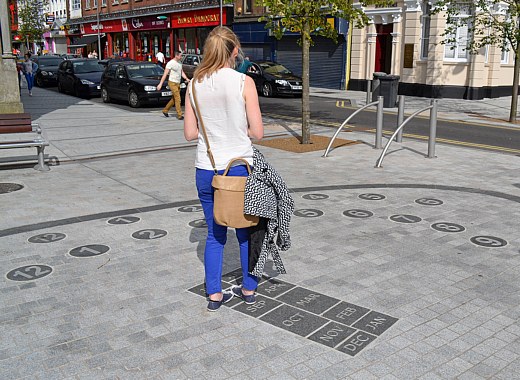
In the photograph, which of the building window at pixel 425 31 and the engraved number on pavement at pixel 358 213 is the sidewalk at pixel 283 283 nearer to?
the engraved number on pavement at pixel 358 213

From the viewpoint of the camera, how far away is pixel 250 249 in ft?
14.0

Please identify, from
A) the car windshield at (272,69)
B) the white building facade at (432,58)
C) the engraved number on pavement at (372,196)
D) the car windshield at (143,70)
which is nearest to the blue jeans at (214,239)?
the engraved number on pavement at (372,196)

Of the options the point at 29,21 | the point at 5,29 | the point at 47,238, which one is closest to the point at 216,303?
the point at 47,238

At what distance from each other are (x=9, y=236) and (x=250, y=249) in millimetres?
3237

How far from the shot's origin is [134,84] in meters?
20.0

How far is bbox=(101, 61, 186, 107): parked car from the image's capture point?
1962cm

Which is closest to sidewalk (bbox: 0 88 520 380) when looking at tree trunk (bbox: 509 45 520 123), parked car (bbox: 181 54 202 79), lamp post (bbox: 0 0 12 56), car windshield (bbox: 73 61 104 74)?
lamp post (bbox: 0 0 12 56)

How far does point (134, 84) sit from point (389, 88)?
9018mm

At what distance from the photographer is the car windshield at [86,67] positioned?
1009 inches

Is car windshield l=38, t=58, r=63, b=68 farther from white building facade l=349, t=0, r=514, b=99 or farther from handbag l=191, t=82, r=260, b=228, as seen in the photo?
handbag l=191, t=82, r=260, b=228

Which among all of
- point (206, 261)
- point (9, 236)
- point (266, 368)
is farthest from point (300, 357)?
point (9, 236)

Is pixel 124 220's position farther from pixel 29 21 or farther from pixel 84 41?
pixel 29 21

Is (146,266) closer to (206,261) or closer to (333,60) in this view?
(206,261)

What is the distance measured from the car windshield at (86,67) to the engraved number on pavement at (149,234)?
21.1m
